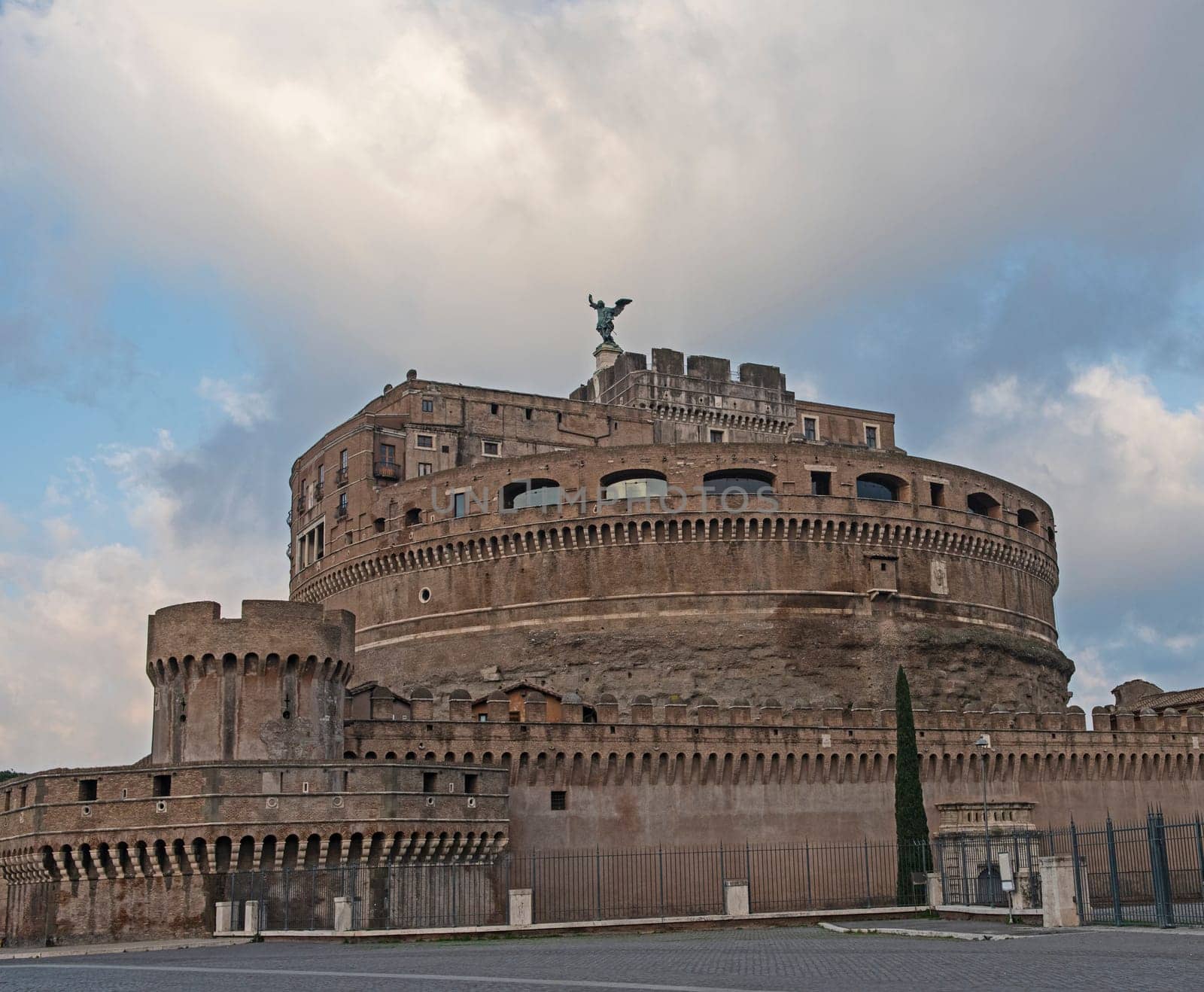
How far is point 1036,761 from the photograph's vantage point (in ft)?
159

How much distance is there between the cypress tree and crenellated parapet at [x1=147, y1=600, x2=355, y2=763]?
1552cm

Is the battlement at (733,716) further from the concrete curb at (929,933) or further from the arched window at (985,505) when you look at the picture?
the concrete curb at (929,933)

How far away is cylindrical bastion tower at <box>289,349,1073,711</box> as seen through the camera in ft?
175

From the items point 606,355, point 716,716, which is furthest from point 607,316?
point 716,716

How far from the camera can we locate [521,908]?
3114 centimetres

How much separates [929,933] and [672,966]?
23.2 ft

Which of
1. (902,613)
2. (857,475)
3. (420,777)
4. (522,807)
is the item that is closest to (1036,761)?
(902,613)

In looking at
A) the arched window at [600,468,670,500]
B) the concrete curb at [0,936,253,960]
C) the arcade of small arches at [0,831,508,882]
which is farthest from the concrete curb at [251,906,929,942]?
the arched window at [600,468,670,500]

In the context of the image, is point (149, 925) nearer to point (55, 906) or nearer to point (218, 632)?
point (55, 906)

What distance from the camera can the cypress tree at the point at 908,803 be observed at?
40.0m

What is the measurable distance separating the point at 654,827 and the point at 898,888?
22.9 ft

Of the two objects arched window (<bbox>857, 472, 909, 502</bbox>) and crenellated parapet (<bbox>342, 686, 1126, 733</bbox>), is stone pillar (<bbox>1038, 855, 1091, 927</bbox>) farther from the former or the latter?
arched window (<bbox>857, 472, 909, 502</bbox>)

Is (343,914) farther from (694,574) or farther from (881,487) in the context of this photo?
(881,487)

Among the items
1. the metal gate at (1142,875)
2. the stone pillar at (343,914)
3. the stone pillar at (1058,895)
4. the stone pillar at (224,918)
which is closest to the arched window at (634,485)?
the metal gate at (1142,875)
